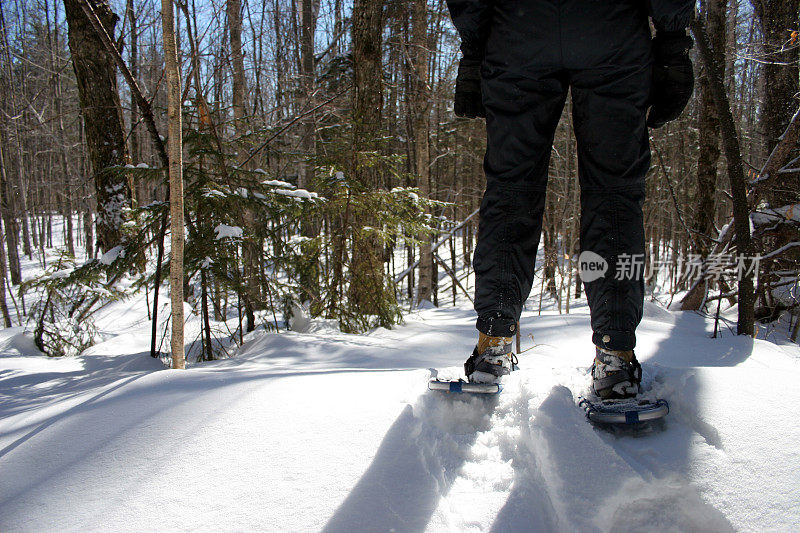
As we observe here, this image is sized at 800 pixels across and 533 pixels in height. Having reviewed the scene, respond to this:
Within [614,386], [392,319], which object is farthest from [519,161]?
[392,319]

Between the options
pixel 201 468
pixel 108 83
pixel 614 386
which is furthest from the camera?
pixel 108 83

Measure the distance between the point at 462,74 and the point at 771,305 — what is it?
208 inches

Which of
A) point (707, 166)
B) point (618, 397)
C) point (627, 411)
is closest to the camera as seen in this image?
point (627, 411)

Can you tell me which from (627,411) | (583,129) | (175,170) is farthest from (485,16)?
(175,170)

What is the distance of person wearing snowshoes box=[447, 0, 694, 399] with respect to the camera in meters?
1.36

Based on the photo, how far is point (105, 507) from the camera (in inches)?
34.3

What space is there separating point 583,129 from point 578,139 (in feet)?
0.14

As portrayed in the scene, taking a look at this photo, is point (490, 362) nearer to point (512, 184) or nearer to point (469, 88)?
point (512, 184)

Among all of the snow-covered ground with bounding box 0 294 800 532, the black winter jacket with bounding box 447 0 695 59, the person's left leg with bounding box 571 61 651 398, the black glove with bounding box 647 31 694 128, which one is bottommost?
the snow-covered ground with bounding box 0 294 800 532

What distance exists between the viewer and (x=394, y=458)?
1.06 meters

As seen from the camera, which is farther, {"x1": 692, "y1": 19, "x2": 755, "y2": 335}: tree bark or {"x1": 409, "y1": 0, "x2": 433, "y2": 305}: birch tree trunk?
{"x1": 409, "y1": 0, "x2": 433, "y2": 305}: birch tree trunk

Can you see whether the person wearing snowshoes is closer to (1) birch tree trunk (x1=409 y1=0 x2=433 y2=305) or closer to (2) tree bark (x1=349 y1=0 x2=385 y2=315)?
(2) tree bark (x1=349 y1=0 x2=385 y2=315)

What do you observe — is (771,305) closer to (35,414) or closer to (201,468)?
(201,468)

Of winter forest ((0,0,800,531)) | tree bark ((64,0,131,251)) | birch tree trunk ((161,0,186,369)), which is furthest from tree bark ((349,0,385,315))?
tree bark ((64,0,131,251))
